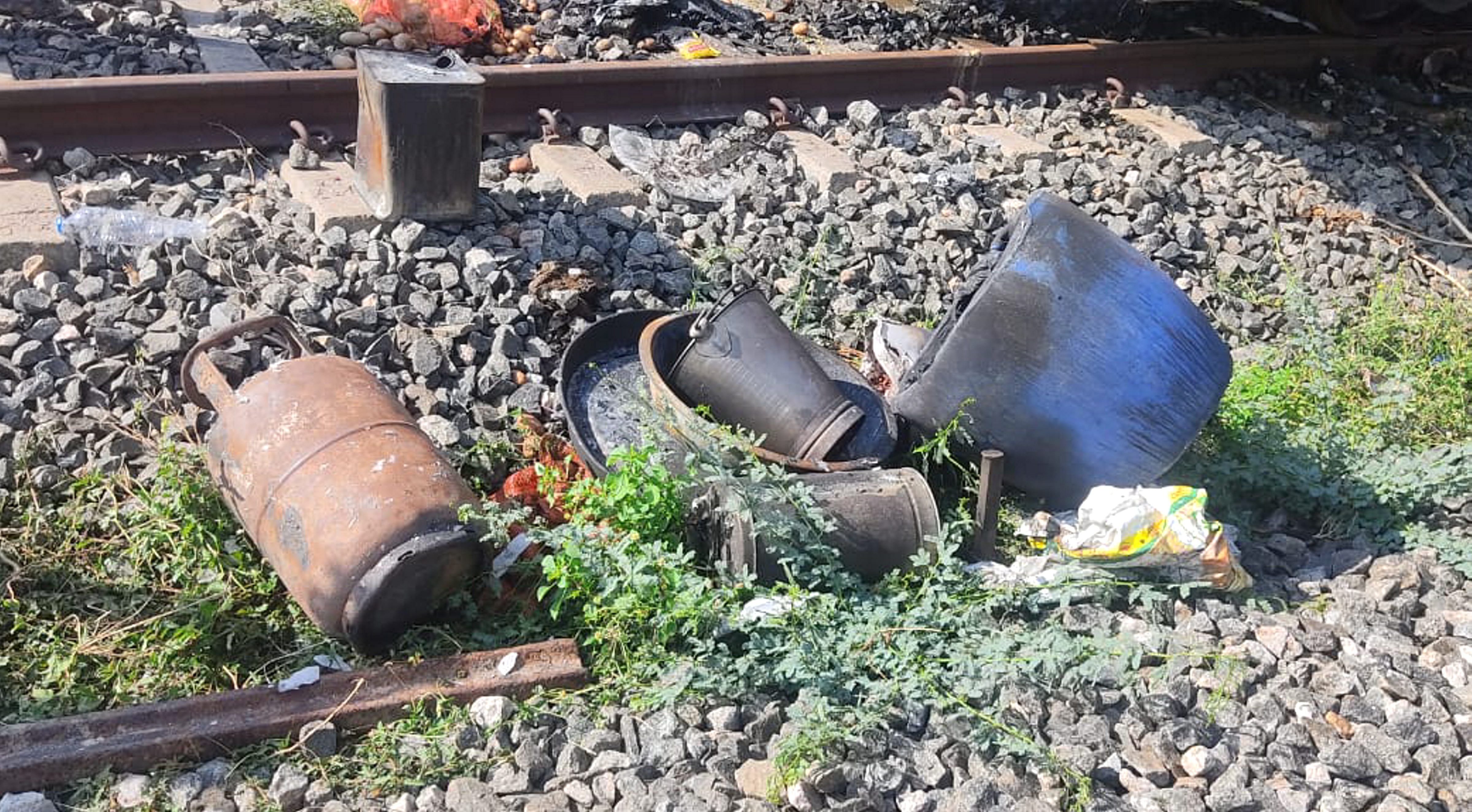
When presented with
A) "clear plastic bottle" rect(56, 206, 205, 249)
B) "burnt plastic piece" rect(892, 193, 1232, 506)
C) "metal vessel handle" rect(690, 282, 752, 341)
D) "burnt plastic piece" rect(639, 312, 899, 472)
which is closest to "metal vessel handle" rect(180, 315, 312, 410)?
"clear plastic bottle" rect(56, 206, 205, 249)

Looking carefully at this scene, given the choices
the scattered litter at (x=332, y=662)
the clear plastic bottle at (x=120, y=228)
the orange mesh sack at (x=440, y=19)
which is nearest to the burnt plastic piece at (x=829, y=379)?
the scattered litter at (x=332, y=662)

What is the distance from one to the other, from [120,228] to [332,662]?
1.95 meters

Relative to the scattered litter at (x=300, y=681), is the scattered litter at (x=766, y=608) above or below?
above

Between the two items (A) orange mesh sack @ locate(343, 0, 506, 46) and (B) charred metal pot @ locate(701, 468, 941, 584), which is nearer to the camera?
(B) charred metal pot @ locate(701, 468, 941, 584)

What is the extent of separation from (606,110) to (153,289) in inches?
94.9

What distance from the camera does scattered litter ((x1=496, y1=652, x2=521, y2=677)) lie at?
312cm

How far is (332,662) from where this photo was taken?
324 centimetres

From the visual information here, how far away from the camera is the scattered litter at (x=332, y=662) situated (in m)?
3.21

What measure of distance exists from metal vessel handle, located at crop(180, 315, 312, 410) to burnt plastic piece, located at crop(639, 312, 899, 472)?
103 cm

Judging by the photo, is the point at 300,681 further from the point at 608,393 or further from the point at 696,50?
the point at 696,50

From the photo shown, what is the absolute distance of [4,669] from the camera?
121 inches

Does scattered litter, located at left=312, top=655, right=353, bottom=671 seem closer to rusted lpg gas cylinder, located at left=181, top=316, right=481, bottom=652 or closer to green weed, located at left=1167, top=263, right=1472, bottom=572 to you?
rusted lpg gas cylinder, located at left=181, top=316, right=481, bottom=652

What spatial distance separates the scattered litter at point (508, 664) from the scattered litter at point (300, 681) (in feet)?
1.38

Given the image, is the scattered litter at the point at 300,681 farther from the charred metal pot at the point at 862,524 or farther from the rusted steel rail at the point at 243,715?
the charred metal pot at the point at 862,524
